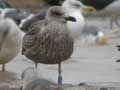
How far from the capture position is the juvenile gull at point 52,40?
6234 mm

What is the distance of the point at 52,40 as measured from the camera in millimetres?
6297

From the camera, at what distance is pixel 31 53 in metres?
6.68

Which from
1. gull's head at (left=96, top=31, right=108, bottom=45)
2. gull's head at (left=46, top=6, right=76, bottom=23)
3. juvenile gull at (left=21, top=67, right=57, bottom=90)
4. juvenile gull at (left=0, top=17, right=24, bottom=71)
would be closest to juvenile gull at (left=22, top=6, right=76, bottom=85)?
gull's head at (left=46, top=6, right=76, bottom=23)

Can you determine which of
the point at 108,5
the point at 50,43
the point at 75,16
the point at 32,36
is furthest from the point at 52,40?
the point at 108,5

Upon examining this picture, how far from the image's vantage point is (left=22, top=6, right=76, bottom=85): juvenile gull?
6.23m

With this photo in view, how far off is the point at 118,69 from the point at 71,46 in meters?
2.09

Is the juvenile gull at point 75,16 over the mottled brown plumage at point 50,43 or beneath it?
over

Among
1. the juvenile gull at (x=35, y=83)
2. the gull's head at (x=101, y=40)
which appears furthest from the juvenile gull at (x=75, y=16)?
the juvenile gull at (x=35, y=83)

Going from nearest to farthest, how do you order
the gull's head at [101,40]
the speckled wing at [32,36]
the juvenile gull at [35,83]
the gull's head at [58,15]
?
the juvenile gull at [35,83] → the gull's head at [58,15] → the speckled wing at [32,36] → the gull's head at [101,40]

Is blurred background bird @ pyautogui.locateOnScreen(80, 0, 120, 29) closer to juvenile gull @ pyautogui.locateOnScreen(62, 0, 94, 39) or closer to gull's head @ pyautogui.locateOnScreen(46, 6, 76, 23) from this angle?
juvenile gull @ pyautogui.locateOnScreen(62, 0, 94, 39)

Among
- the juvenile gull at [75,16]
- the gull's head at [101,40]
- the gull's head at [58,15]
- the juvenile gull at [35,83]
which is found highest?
the juvenile gull at [75,16]

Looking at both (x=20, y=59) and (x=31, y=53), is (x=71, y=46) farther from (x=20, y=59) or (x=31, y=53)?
(x=20, y=59)

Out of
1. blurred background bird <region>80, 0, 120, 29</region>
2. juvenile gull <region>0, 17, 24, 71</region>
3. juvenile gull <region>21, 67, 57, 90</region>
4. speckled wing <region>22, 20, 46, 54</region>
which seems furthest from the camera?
blurred background bird <region>80, 0, 120, 29</region>

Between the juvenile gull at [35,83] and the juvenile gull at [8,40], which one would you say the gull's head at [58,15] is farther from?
the juvenile gull at [8,40]
